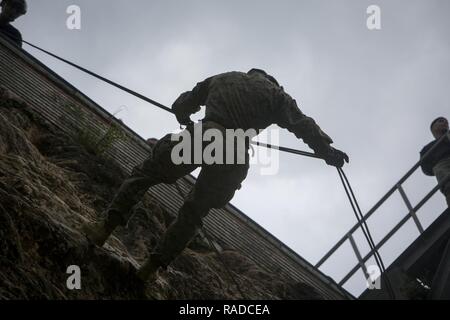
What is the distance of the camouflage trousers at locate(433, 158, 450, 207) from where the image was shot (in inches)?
343

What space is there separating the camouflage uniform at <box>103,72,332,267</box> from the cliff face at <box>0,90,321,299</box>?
1.47ft

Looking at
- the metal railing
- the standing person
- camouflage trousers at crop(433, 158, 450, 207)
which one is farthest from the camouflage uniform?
the standing person

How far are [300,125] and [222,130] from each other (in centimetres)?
87

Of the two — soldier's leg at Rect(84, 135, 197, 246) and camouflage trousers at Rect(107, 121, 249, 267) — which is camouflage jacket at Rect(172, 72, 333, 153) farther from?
soldier's leg at Rect(84, 135, 197, 246)

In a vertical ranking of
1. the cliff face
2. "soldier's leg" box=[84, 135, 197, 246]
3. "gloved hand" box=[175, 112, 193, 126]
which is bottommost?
the cliff face

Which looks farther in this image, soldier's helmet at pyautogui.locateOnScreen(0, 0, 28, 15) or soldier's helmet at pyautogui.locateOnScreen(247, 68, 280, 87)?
soldier's helmet at pyautogui.locateOnScreen(0, 0, 28, 15)

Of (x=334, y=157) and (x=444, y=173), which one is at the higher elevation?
(x=444, y=173)

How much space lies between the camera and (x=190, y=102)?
5.45 meters

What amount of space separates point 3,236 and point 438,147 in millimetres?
8180

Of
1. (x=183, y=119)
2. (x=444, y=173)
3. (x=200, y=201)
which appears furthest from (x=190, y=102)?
(x=444, y=173)

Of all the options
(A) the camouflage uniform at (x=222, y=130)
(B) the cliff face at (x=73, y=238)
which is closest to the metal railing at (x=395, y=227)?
(B) the cliff face at (x=73, y=238)

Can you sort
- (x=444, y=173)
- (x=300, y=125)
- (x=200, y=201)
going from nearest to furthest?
(x=200, y=201) < (x=300, y=125) < (x=444, y=173)

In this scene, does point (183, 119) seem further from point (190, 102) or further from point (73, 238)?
point (73, 238)
